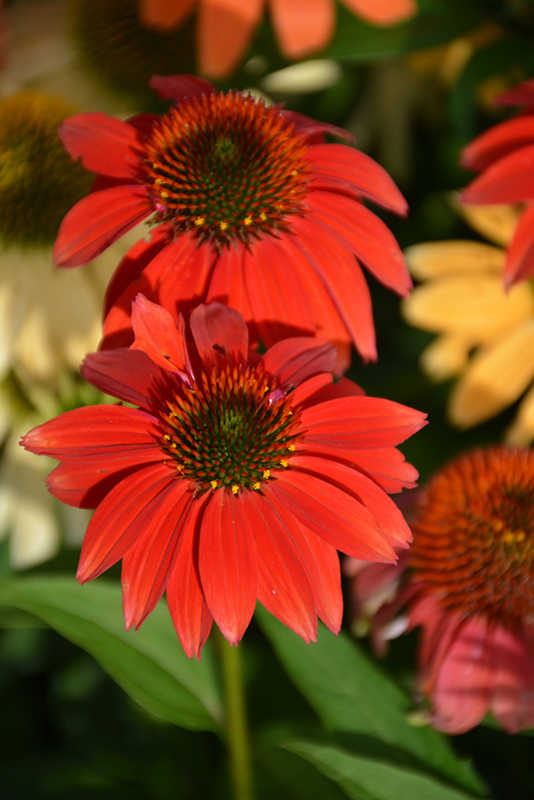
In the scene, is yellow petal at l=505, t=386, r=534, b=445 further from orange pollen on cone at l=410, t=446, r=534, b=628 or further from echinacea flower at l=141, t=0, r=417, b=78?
echinacea flower at l=141, t=0, r=417, b=78

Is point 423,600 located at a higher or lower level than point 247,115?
lower

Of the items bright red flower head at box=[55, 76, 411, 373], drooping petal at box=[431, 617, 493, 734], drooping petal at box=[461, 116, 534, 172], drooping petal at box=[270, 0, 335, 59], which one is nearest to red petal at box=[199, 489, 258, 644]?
bright red flower head at box=[55, 76, 411, 373]

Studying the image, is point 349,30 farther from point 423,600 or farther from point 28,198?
point 423,600

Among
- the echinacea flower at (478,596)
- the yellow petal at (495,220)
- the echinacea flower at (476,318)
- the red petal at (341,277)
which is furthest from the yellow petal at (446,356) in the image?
the red petal at (341,277)

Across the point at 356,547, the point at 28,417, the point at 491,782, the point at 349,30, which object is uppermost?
the point at 349,30

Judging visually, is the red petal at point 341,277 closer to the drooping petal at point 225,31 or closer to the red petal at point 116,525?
the red petal at point 116,525

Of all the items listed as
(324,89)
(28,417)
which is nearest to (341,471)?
(28,417)
